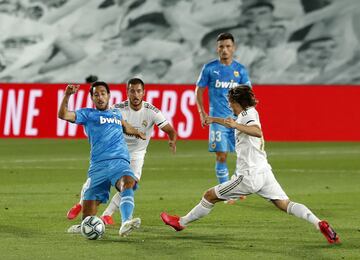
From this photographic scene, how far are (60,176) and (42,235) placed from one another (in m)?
6.60

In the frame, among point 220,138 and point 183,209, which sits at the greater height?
point 220,138

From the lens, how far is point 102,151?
33.5 ft

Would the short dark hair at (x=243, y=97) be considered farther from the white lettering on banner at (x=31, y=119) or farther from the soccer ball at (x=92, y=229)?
the white lettering on banner at (x=31, y=119)

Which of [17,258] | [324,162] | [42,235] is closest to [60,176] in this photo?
[324,162]

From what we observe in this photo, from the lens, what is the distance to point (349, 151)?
21.7 meters

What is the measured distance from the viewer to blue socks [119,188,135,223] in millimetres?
9828

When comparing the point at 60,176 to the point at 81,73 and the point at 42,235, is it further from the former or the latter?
the point at 81,73

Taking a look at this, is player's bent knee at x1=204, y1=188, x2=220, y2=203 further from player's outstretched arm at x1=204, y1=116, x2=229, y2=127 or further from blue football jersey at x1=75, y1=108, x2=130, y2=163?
blue football jersey at x1=75, y1=108, x2=130, y2=163

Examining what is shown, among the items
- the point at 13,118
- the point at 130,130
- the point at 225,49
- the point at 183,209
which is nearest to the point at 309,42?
the point at 13,118

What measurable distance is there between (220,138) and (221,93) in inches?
23.5

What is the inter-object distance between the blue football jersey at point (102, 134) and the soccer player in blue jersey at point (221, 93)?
11.1ft

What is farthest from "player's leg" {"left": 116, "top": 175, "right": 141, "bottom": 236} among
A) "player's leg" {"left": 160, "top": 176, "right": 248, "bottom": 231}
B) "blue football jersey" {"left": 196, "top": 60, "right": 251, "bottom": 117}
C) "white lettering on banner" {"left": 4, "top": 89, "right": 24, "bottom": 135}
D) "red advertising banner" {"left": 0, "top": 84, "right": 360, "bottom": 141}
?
"white lettering on banner" {"left": 4, "top": 89, "right": 24, "bottom": 135}

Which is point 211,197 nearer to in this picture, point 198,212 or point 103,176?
point 198,212

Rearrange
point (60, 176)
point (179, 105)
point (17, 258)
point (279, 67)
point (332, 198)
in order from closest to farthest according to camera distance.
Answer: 1. point (17, 258)
2. point (332, 198)
3. point (60, 176)
4. point (179, 105)
5. point (279, 67)
